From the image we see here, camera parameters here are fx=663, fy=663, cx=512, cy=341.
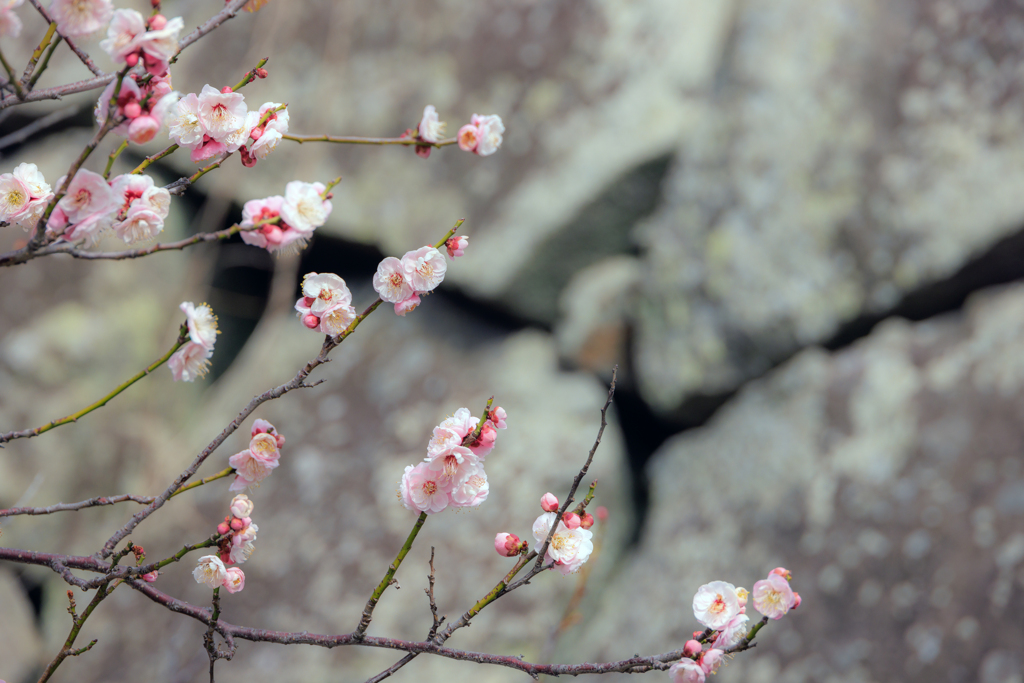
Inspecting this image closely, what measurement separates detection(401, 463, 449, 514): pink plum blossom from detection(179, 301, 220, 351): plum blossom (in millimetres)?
211

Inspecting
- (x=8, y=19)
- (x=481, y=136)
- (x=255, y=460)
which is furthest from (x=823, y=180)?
(x=8, y=19)

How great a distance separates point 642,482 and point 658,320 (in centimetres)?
44

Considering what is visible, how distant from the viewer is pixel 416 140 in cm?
81

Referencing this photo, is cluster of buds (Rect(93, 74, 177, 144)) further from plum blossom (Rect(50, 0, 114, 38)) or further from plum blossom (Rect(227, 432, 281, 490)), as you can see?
plum blossom (Rect(227, 432, 281, 490))

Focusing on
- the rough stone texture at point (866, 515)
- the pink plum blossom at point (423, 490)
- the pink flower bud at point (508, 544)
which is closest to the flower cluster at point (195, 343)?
the pink plum blossom at point (423, 490)

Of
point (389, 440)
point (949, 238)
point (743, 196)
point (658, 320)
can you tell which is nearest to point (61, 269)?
point (389, 440)

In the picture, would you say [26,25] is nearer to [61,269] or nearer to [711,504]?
[61,269]

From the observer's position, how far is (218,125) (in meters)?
0.62

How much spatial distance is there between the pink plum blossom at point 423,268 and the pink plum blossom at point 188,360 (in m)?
0.20

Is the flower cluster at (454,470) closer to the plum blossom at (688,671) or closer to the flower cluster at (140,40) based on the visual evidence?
the plum blossom at (688,671)

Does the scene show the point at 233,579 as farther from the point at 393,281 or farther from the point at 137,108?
the point at 137,108

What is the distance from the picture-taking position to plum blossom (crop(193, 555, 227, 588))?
0.63 m

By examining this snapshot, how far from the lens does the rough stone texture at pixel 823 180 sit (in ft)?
4.58

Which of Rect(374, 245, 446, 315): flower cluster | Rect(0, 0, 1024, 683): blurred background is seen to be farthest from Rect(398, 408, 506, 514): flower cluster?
Rect(0, 0, 1024, 683): blurred background
